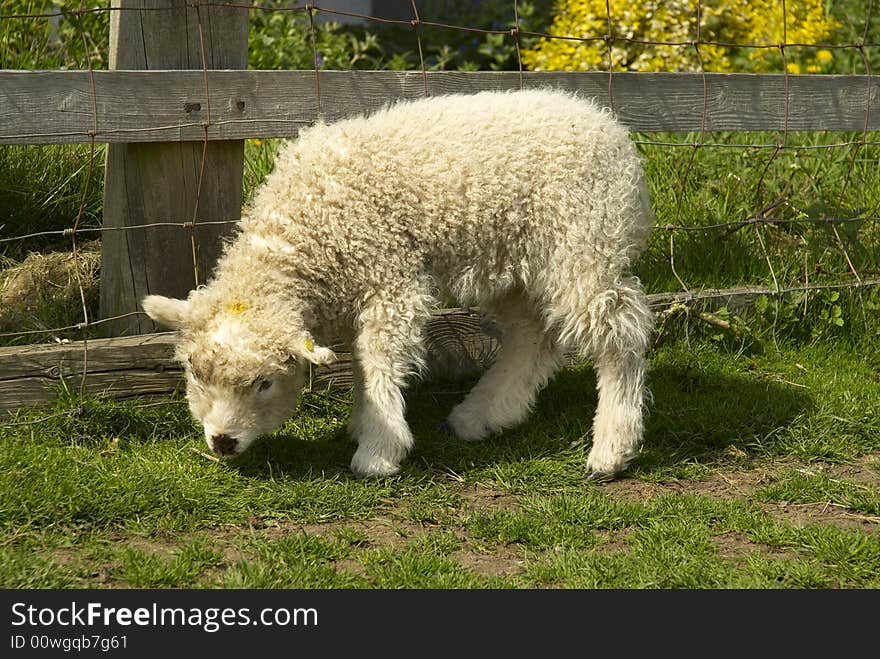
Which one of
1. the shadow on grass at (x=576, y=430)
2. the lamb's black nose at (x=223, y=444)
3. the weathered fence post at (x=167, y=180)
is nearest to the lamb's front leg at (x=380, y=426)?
the shadow on grass at (x=576, y=430)

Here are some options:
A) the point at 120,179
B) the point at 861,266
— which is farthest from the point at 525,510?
the point at 861,266

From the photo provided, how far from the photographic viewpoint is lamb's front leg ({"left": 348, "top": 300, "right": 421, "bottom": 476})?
4.04 metres

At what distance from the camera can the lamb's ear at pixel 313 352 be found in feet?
12.2

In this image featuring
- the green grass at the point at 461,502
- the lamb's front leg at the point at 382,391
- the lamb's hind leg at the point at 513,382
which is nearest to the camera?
the green grass at the point at 461,502

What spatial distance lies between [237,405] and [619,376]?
1611 mm

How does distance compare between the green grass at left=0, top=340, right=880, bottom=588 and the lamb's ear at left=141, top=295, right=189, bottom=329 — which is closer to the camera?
the green grass at left=0, top=340, right=880, bottom=588

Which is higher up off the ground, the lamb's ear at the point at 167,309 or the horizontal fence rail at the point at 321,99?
the horizontal fence rail at the point at 321,99

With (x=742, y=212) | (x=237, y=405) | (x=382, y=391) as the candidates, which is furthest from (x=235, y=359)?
(x=742, y=212)

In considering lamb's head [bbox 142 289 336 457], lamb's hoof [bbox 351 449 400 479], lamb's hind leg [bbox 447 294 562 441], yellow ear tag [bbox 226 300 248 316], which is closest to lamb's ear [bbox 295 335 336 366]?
lamb's head [bbox 142 289 336 457]

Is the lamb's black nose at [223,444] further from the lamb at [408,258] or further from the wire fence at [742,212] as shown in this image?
the wire fence at [742,212]

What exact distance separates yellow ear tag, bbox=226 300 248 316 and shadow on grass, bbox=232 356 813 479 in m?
0.70

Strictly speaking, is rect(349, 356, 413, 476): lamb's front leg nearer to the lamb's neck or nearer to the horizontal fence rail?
the lamb's neck

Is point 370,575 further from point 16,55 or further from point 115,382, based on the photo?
point 16,55

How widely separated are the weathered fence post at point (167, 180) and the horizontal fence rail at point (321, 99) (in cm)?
10
